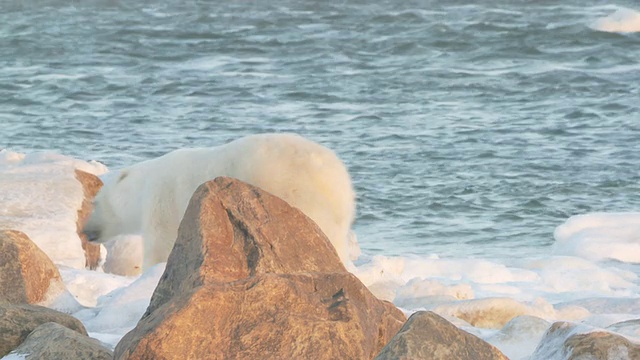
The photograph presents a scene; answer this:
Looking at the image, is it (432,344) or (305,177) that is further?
(305,177)

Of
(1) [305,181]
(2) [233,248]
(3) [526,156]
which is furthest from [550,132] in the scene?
(2) [233,248]

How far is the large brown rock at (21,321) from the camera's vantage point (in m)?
4.61

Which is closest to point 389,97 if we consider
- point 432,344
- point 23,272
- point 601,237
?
point 601,237

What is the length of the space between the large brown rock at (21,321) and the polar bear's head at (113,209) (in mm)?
2085

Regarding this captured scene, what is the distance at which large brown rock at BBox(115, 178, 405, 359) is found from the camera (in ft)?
12.9

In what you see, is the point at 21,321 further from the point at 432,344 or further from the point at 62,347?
the point at 432,344

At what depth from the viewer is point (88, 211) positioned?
7883 millimetres

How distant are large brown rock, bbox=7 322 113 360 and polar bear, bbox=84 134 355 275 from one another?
1595mm

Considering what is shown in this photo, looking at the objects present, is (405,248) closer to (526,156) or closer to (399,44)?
(526,156)

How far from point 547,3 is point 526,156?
12.4 m

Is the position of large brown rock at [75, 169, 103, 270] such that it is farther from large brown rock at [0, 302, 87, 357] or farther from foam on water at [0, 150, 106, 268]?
large brown rock at [0, 302, 87, 357]

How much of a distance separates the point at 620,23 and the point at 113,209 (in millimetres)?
15324

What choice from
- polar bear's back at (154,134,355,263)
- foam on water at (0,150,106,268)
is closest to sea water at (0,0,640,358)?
foam on water at (0,150,106,268)

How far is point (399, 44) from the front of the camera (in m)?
19.8
